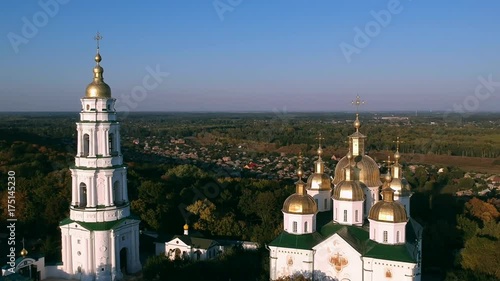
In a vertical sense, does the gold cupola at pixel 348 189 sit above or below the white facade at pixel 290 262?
above

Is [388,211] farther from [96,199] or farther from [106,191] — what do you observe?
[96,199]

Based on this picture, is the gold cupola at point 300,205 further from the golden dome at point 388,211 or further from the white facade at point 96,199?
the white facade at point 96,199

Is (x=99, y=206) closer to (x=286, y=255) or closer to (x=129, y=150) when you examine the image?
(x=286, y=255)

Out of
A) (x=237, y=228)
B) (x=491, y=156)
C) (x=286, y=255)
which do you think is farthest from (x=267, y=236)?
(x=491, y=156)

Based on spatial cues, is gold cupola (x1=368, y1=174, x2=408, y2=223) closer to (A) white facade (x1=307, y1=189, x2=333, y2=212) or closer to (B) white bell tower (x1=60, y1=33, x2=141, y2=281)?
(A) white facade (x1=307, y1=189, x2=333, y2=212)

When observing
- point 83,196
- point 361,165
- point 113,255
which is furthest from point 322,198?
point 83,196

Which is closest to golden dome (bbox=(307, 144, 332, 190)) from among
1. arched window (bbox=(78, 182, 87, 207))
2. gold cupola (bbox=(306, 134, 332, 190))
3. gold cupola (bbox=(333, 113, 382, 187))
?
gold cupola (bbox=(306, 134, 332, 190))

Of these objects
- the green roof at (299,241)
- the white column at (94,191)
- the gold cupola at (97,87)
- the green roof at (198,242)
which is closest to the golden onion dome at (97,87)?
the gold cupola at (97,87)
